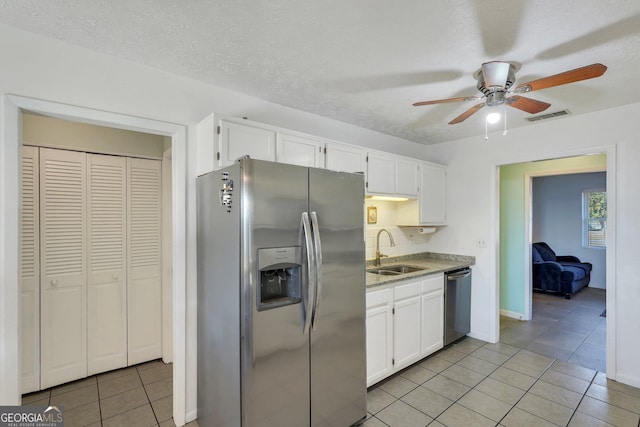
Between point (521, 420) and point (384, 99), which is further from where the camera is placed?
point (384, 99)

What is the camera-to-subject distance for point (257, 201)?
171 centimetres

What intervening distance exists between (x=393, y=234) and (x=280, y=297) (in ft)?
7.50

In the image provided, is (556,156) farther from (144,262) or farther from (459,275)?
(144,262)

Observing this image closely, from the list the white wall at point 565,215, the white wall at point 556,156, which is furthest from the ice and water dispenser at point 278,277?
the white wall at point 565,215

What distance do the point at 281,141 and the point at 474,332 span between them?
10.7 feet

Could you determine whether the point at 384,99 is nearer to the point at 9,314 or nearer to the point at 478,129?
the point at 478,129

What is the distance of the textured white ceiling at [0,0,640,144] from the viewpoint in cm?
150

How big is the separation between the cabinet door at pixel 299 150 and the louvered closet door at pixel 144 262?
5.11ft

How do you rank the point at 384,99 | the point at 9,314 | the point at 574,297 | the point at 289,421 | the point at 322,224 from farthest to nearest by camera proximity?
the point at 574,297, the point at 384,99, the point at 322,224, the point at 289,421, the point at 9,314

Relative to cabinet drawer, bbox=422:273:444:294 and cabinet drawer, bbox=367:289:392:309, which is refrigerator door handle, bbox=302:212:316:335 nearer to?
cabinet drawer, bbox=367:289:392:309

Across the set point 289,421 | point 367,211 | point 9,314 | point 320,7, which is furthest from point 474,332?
point 9,314

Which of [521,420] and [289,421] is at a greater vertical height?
[289,421]

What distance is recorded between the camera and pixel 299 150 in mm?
2486

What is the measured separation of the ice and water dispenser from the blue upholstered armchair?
5.22 meters
